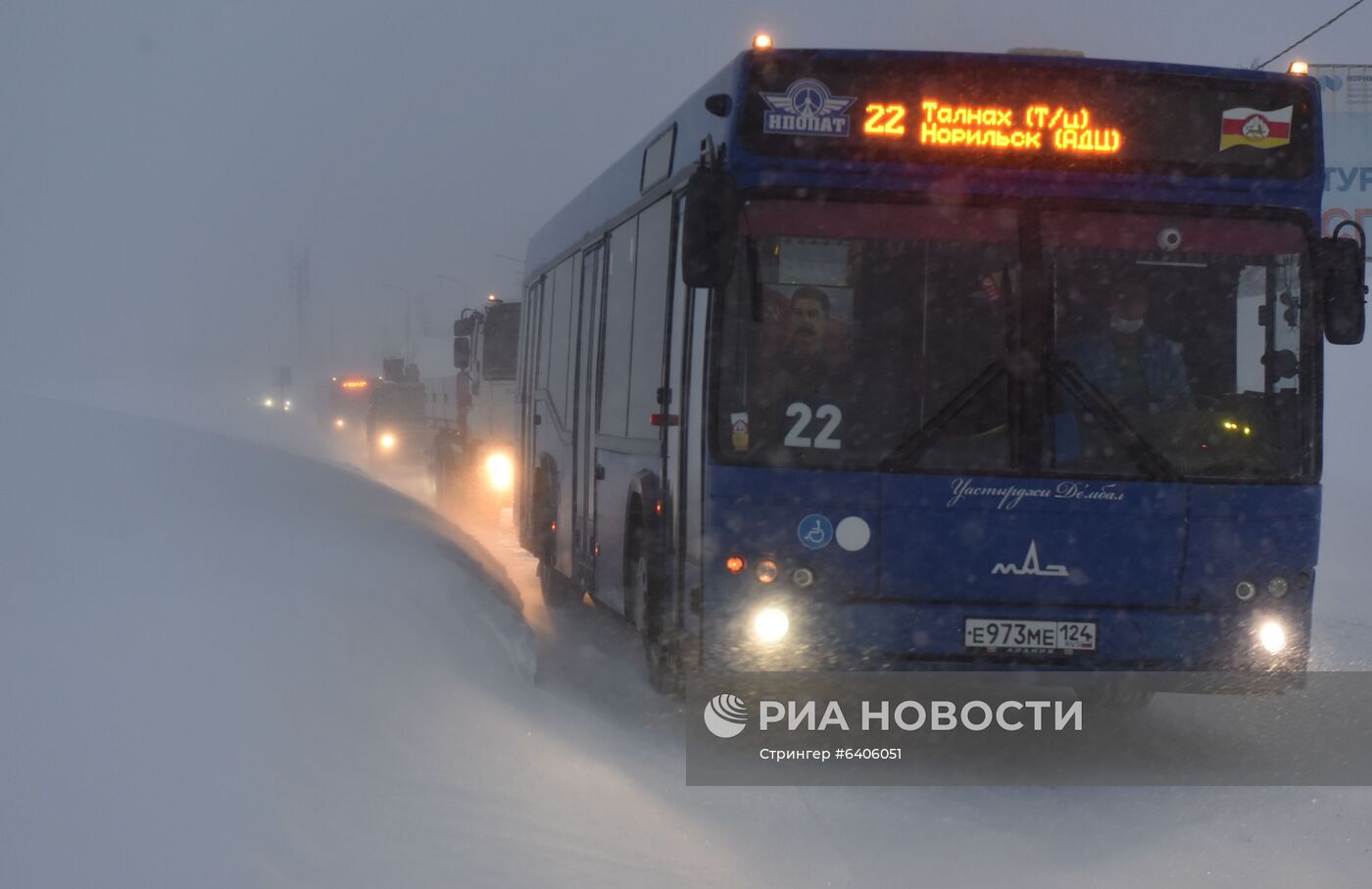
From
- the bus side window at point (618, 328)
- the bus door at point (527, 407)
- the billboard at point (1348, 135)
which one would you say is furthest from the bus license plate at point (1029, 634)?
Answer: the billboard at point (1348, 135)

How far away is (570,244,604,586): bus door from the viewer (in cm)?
1222

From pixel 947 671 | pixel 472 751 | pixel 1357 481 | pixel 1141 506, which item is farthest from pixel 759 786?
pixel 1357 481

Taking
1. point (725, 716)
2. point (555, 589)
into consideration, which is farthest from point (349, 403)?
point (725, 716)

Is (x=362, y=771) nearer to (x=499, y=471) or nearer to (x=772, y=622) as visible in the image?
(x=772, y=622)

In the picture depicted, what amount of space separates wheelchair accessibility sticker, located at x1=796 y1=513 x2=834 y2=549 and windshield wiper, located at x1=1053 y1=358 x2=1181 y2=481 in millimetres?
1312

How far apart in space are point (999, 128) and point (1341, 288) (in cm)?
183

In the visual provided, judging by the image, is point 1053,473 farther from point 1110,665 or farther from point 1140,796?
point 1140,796

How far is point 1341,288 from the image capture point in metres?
8.20

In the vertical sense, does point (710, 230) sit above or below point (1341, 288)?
above

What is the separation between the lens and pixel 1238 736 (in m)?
9.74

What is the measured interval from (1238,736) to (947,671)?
249 cm

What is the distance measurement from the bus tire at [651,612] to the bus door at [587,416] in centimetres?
169

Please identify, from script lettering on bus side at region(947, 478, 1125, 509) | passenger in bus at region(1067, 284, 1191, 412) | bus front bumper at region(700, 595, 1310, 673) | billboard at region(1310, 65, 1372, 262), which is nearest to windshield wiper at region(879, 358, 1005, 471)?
script lettering on bus side at region(947, 478, 1125, 509)

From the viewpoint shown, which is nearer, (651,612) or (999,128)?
(999,128)
